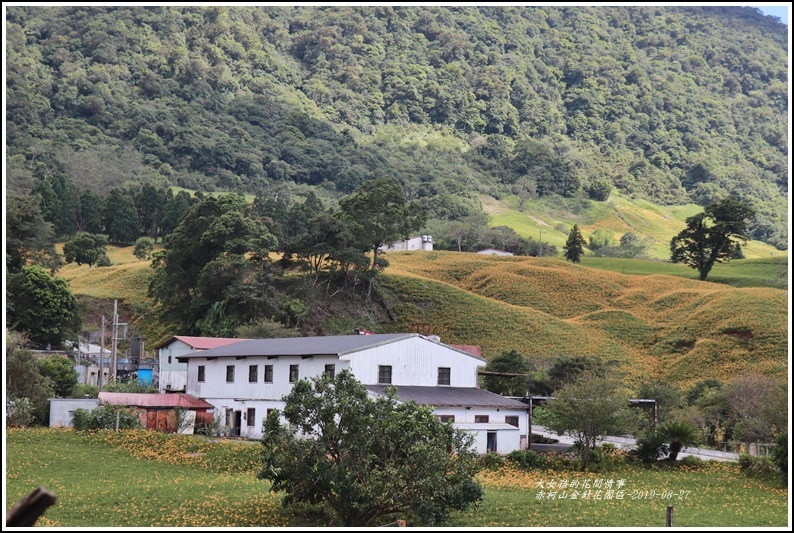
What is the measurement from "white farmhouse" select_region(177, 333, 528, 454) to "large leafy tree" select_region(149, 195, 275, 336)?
57.9 feet

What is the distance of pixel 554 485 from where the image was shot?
28391 mm

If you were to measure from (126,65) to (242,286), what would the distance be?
14404 centimetres

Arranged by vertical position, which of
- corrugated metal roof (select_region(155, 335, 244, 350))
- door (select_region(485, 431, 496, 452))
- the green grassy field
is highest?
the green grassy field

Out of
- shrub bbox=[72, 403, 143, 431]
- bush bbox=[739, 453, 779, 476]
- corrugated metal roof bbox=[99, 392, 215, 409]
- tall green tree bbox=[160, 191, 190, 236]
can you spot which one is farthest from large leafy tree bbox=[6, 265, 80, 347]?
tall green tree bbox=[160, 191, 190, 236]

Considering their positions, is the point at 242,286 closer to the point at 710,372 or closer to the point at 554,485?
the point at 710,372

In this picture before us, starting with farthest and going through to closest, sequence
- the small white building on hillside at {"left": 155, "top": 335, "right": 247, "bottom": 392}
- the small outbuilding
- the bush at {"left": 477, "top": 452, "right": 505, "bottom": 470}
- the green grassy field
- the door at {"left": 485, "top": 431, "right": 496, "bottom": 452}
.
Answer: the green grassy field → the small white building on hillside at {"left": 155, "top": 335, "right": 247, "bottom": 392} → the small outbuilding → the door at {"left": 485, "top": 431, "right": 496, "bottom": 452} → the bush at {"left": 477, "top": 452, "right": 505, "bottom": 470}

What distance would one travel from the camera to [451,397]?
3712 cm

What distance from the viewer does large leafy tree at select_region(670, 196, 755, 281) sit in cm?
7881

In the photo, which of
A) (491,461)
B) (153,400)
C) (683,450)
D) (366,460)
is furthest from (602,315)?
(366,460)

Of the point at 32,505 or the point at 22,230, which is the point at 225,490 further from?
the point at 22,230

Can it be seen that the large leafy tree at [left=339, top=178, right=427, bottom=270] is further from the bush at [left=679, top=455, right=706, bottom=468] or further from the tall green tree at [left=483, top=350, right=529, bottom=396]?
the bush at [left=679, top=455, right=706, bottom=468]

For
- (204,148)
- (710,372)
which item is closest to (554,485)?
(710,372)

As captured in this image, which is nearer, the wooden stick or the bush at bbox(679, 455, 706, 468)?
the wooden stick

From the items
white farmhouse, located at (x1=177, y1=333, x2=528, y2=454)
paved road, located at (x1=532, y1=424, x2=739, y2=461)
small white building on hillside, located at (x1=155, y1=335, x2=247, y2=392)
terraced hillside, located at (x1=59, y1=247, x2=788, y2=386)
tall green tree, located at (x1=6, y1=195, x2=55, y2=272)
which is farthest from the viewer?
tall green tree, located at (x1=6, y1=195, x2=55, y2=272)
